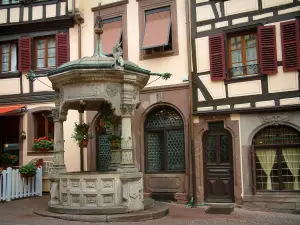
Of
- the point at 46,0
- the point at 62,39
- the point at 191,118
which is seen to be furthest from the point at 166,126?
the point at 46,0

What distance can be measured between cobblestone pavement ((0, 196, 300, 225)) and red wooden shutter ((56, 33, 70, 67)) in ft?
18.3

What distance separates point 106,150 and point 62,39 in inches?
174

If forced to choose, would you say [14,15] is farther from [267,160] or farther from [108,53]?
[267,160]

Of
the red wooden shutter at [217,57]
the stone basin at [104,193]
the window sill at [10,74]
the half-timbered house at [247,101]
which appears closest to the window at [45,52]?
the window sill at [10,74]

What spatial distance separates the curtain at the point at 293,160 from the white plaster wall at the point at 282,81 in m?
1.70

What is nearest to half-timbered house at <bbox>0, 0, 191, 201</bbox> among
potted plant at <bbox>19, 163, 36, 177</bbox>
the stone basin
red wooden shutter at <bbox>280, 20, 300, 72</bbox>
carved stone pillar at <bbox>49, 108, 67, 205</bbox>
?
potted plant at <bbox>19, 163, 36, 177</bbox>

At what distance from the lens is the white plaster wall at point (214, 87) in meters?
12.2

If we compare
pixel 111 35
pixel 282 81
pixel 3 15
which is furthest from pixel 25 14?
pixel 282 81

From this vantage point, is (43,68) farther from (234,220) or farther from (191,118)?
(234,220)

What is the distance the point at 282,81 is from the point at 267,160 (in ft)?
7.46

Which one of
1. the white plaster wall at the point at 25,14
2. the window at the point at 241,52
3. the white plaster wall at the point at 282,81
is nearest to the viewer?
the white plaster wall at the point at 282,81

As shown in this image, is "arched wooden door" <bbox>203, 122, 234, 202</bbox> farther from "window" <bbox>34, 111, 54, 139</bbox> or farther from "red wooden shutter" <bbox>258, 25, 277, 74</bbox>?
"window" <bbox>34, 111, 54, 139</bbox>

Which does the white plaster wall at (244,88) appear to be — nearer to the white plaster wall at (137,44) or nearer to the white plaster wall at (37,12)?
the white plaster wall at (137,44)

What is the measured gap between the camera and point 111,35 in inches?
560
